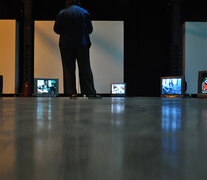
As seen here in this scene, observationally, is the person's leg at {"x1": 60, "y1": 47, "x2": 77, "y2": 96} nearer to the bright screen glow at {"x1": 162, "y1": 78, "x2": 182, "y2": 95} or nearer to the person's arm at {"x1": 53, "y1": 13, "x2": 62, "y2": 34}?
the person's arm at {"x1": 53, "y1": 13, "x2": 62, "y2": 34}

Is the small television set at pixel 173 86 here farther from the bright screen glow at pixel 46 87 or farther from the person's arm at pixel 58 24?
the person's arm at pixel 58 24

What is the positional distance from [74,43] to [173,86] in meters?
3.05

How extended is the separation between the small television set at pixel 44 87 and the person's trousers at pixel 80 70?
2.71 m

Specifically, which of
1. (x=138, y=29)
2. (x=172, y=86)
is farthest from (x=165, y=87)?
(x=138, y=29)

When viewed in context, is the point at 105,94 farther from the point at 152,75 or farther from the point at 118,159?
the point at 118,159

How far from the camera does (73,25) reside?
2121mm

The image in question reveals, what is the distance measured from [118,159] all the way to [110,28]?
6.14 meters

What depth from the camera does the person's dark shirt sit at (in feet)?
6.91

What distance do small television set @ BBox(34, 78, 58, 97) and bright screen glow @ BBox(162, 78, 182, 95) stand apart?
8.55 ft

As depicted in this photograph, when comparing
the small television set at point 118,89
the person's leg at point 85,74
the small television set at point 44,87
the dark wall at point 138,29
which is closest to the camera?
the person's leg at point 85,74

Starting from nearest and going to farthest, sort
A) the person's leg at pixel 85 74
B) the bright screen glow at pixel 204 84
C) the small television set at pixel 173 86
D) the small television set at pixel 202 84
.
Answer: the person's leg at pixel 85 74 → the small television set at pixel 202 84 → the bright screen glow at pixel 204 84 → the small television set at pixel 173 86

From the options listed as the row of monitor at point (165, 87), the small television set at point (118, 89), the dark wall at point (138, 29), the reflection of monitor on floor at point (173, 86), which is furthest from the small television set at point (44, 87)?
the reflection of monitor on floor at point (173, 86)

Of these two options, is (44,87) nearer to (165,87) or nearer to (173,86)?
(165,87)

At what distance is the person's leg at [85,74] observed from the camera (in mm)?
2082
